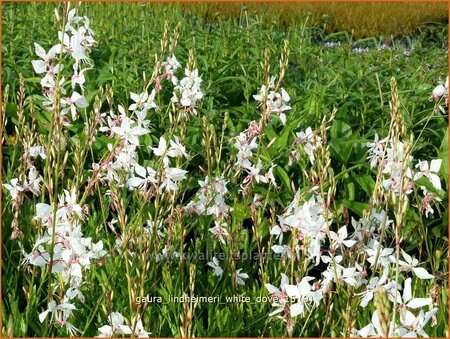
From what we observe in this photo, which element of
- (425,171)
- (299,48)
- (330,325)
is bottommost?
(330,325)

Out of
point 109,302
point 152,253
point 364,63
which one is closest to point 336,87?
point 364,63

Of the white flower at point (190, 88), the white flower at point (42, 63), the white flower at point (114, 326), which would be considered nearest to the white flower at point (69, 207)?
the white flower at point (114, 326)

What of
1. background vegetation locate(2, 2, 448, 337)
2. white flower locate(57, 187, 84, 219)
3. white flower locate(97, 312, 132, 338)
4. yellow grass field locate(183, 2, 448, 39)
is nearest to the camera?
white flower locate(97, 312, 132, 338)

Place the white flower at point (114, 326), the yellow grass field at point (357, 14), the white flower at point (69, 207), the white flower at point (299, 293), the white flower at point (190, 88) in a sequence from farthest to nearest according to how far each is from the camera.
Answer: the yellow grass field at point (357, 14) → the white flower at point (190, 88) → the white flower at point (69, 207) → the white flower at point (299, 293) → the white flower at point (114, 326)

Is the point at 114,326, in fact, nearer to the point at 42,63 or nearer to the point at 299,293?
the point at 299,293

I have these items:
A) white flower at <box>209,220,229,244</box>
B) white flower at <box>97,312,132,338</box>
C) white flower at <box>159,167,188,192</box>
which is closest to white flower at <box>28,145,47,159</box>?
white flower at <box>159,167,188,192</box>

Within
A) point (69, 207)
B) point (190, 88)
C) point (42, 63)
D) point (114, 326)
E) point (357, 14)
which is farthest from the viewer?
point (357, 14)

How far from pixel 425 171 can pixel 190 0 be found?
6.71m

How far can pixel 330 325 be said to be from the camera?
6.94 ft

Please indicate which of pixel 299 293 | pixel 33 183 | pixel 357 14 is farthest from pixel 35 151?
pixel 357 14

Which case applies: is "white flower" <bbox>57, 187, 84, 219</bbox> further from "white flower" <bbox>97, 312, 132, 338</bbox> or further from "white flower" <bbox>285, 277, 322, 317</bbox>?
"white flower" <bbox>285, 277, 322, 317</bbox>

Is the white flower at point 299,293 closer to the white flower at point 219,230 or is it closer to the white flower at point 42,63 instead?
the white flower at point 219,230

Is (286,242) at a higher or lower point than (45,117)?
lower

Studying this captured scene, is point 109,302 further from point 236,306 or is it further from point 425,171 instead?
point 425,171
